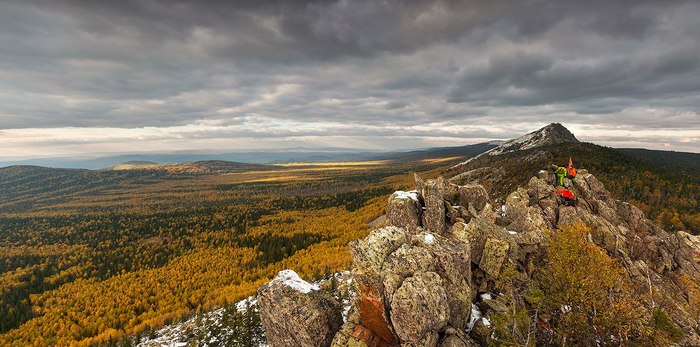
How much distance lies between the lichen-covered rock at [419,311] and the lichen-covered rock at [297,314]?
316 inches

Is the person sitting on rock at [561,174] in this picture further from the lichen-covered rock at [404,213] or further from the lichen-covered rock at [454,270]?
the lichen-covered rock at [454,270]

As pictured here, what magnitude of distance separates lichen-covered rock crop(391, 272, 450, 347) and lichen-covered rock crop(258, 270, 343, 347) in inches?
316

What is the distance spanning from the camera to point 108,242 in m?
151

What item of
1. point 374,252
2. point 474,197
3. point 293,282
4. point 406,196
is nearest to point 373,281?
point 374,252

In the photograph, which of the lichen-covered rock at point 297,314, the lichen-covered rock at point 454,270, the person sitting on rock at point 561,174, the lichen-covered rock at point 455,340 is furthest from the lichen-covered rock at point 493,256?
the person sitting on rock at point 561,174

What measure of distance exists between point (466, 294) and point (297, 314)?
672 inches

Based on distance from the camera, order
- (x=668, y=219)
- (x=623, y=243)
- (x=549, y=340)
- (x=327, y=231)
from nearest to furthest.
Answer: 1. (x=549, y=340)
2. (x=623, y=243)
3. (x=668, y=219)
4. (x=327, y=231)

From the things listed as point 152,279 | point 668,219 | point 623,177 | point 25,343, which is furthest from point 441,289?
point 623,177

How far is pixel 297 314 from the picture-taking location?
1069 inches

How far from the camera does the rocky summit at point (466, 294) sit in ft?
75.3

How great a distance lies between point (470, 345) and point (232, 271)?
320 ft

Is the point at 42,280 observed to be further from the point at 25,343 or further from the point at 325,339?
the point at 325,339

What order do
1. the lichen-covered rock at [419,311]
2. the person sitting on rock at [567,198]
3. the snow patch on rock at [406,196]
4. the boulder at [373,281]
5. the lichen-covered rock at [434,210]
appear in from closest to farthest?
the lichen-covered rock at [419,311] → the boulder at [373,281] → the lichen-covered rock at [434,210] → the snow patch on rock at [406,196] → the person sitting on rock at [567,198]

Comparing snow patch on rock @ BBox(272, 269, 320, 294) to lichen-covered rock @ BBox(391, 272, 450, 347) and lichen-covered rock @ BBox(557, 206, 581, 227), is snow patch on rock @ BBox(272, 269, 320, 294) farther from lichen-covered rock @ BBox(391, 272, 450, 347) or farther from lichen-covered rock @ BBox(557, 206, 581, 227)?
lichen-covered rock @ BBox(557, 206, 581, 227)
